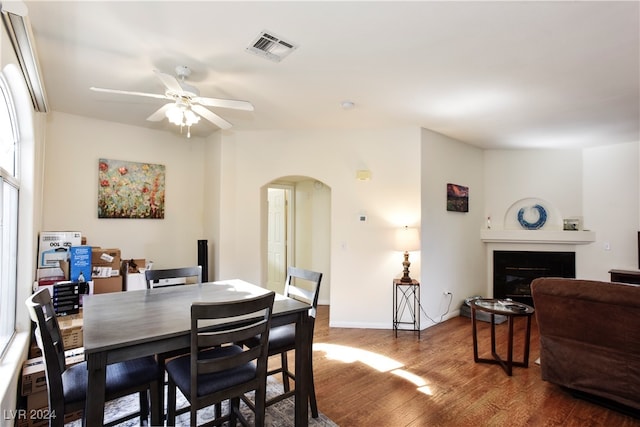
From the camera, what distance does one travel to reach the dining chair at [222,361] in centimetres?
161

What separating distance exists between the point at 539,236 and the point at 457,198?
1.69 metres

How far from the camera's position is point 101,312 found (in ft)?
6.42

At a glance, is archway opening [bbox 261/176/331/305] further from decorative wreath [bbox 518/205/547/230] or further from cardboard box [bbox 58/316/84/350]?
decorative wreath [bbox 518/205/547/230]

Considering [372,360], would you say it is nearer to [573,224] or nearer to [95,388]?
[95,388]

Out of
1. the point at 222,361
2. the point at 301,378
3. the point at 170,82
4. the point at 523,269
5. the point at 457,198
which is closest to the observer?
the point at 222,361

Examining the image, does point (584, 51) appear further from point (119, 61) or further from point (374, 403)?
point (119, 61)

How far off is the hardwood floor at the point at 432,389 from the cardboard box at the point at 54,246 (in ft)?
9.10

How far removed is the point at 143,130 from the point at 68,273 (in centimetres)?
204

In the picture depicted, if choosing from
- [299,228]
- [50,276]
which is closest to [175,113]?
[50,276]

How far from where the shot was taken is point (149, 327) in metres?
1.69

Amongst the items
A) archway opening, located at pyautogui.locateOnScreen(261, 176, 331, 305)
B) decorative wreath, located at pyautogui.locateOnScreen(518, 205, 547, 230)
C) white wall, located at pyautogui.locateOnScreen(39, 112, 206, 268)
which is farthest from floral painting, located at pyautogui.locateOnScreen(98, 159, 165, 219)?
decorative wreath, located at pyautogui.locateOnScreen(518, 205, 547, 230)

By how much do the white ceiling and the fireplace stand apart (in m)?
2.36

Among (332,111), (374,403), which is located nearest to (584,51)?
(332,111)

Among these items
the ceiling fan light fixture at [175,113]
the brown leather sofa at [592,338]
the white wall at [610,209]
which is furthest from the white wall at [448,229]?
the ceiling fan light fixture at [175,113]
